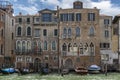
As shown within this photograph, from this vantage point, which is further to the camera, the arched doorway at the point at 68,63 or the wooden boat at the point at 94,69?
the arched doorway at the point at 68,63

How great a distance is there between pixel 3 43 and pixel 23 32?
166 inches

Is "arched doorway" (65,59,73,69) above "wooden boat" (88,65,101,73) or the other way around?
above

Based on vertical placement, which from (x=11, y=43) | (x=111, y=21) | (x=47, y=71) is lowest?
(x=47, y=71)

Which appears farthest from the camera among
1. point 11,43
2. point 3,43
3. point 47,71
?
point 11,43

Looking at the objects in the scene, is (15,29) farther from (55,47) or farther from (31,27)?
(55,47)

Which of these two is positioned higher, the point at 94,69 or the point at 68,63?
the point at 68,63

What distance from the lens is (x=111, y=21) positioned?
172ft

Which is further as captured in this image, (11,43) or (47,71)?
(11,43)

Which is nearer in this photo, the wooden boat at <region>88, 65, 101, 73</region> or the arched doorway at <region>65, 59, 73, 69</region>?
the wooden boat at <region>88, 65, 101, 73</region>

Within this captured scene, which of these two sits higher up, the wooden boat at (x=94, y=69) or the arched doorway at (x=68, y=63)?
the arched doorway at (x=68, y=63)

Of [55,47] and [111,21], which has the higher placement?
[111,21]

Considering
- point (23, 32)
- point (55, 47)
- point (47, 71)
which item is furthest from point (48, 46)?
point (47, 71)

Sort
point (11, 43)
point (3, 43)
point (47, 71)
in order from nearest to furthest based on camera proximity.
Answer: point (47, 71) < point (3, 43) < point (11, 43)

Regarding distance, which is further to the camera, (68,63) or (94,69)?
(68,63)
